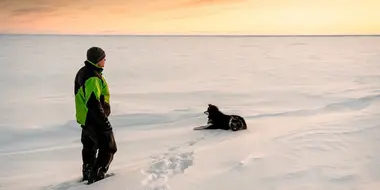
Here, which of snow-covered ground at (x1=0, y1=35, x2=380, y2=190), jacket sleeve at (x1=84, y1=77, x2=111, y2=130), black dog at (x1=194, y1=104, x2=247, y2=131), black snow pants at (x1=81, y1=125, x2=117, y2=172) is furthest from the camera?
black dog at (x1=194, y1=104, x2=247, y2=131)

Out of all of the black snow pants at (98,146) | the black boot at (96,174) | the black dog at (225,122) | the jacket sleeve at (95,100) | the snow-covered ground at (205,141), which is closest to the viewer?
the jacket sleeve at (95,100)

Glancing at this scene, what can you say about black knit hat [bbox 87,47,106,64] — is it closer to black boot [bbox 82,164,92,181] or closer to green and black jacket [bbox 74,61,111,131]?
green and black jacket [bbox 74,61,111,131]

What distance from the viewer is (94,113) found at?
4320mm

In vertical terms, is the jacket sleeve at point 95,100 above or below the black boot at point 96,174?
above

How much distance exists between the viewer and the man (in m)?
4.26

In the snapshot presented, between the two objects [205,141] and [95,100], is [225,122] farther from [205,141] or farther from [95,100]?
[95,100]

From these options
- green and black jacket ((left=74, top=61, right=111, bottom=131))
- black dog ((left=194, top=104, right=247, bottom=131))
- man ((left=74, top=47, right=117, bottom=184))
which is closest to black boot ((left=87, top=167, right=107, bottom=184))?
man ((left=74, top=47, right=117, bottom=184))

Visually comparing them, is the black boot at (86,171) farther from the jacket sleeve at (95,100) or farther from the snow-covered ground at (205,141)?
the jacket sleeve at (95,100)

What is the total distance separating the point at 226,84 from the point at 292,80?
3.09 meters

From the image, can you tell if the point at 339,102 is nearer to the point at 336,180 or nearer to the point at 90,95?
the point at 336,180

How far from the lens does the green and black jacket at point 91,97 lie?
423 cm

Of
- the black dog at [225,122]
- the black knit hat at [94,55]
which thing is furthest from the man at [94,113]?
the black dog at [225,122]

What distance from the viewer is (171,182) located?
15.2ft

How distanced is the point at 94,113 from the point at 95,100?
142 mm
